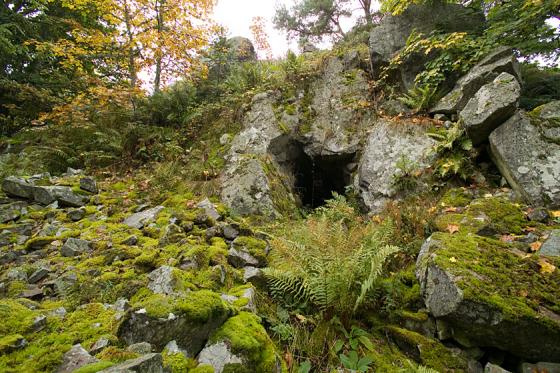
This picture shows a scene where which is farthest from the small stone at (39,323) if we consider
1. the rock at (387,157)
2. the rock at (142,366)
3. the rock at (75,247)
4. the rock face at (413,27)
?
the rock face at (413,27)

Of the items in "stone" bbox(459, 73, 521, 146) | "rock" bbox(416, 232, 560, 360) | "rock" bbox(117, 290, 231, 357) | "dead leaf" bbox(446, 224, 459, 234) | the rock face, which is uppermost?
the rock face

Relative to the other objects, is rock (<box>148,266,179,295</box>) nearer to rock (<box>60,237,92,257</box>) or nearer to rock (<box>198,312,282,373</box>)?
rock (<box>198,312,282,373</box>)

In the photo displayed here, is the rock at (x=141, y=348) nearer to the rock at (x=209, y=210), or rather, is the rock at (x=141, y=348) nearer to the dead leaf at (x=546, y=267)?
the rock at (x=209, y=210)

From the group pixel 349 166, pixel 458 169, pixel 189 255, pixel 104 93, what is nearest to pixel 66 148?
pixel 104 93

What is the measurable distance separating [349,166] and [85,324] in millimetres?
6692

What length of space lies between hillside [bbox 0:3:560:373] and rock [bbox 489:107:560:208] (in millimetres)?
29

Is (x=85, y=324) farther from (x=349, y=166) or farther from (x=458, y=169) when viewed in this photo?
(x=349, y=166)

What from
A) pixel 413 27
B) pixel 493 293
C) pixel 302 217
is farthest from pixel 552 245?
pixel 413 27

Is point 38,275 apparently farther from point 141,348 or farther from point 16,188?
point 16,188

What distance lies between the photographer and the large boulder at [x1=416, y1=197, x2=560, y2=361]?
2.70 metres

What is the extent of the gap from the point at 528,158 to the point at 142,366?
6.06 meters

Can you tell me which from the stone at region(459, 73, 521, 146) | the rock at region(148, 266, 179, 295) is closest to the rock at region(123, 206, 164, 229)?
the rock at region(148, 266, 179, 295)

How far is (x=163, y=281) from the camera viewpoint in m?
3.06

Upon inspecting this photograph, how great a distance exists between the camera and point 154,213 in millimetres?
5207
